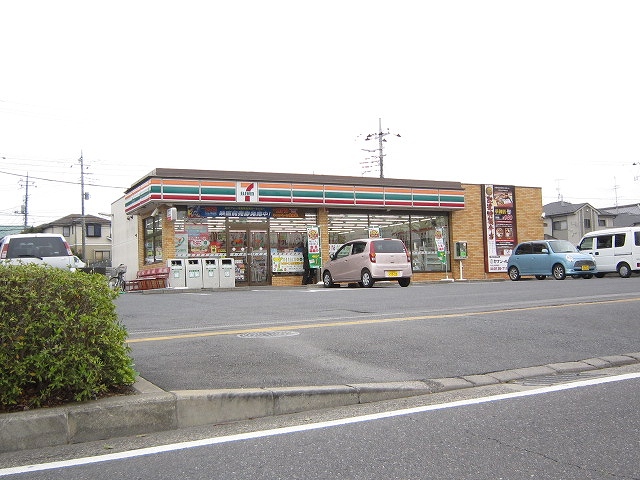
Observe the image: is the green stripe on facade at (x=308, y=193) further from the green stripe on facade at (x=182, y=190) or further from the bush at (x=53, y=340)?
the bush at (x=53, y=340)

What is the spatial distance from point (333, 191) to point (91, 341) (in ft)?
70.2

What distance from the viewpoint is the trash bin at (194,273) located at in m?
22.0

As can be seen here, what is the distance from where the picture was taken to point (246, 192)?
2441 centimetres

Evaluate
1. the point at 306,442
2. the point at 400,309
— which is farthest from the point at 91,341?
the point at 400,309

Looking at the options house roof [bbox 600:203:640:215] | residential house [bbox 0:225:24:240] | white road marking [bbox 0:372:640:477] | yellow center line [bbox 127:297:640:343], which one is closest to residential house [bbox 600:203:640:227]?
house roof [bbox 600:203:640:215]

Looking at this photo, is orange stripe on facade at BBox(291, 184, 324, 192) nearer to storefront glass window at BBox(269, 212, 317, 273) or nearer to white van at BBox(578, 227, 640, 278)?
storefront glass window at BBox(269, 212, 317, 273)

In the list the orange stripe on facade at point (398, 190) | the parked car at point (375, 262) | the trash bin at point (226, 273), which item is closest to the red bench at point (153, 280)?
the trash bin at point (226, 273)

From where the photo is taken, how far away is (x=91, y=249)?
70.2 m

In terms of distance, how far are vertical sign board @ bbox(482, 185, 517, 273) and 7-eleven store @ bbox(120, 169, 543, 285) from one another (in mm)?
98

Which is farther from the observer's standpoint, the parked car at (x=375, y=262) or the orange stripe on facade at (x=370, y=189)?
the orange stripe on facade at (x=370, y=189)

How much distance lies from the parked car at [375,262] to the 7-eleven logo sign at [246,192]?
4801mm

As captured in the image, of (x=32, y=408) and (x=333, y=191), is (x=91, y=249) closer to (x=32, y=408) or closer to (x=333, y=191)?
(x=333, y=191)

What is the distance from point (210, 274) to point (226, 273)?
612 millimetres

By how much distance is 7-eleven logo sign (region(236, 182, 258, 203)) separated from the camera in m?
24.2
